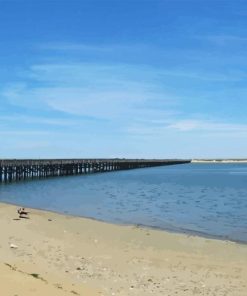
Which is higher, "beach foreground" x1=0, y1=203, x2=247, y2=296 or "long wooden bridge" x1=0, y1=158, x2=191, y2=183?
"long wooden bridge" x1=0, y1=158, x2=191, y2=183

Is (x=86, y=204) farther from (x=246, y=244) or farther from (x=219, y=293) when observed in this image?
(x=219, y=293)

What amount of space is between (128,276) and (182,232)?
1017 cm

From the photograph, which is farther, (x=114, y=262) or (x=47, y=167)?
(x=47, y=167)

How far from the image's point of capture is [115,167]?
12338 cm

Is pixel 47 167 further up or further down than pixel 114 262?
further up

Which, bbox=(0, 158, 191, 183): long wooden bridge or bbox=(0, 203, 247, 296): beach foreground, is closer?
bbox=(0, 203, 247, 296): beach foreground

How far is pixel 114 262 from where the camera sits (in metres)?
13.6

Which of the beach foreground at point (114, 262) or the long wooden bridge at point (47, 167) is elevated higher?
the long wooden bridge at point (47, 167)

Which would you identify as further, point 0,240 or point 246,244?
point 246,244

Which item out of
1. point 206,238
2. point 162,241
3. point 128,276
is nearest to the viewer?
point 128,276

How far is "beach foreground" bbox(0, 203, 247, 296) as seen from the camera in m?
10.2

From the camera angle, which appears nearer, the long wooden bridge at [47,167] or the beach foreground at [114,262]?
the beach foreground at [114,262]

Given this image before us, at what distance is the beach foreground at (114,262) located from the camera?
10203mm

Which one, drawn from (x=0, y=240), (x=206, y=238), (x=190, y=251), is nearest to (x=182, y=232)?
(x=206, y=238)
